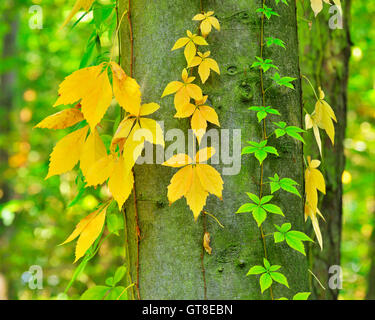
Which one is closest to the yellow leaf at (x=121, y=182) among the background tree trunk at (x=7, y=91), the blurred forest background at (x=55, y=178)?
the blurred forest background at (x=55, y=178)

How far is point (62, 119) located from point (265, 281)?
685mm

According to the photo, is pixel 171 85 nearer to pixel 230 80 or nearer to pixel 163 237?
pixel 230 80

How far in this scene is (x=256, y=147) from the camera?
0.97m

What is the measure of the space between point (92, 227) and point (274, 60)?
683mm

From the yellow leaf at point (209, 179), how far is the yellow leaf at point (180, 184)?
24 mm

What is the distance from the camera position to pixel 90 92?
0.91 metres

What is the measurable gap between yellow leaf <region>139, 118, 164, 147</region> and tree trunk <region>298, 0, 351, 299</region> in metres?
1.22

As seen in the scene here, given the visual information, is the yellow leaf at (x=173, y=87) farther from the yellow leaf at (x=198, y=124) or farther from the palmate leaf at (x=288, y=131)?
the palmate leaf at (x=288, y=131)

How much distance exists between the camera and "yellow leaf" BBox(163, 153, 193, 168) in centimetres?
88

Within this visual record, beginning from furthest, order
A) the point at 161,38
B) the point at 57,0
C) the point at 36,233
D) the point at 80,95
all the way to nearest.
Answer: the point at 57,0 < the point at 36,233 < the point at 161,38 < the point at 80,95

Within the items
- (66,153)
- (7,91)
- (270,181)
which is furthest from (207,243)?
(7,91)

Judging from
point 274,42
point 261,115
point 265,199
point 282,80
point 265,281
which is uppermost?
point 274,42

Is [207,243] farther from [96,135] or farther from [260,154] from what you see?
[96,135]
